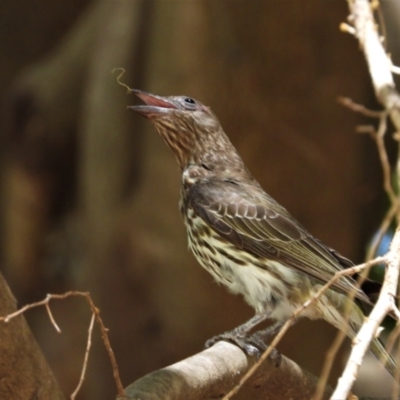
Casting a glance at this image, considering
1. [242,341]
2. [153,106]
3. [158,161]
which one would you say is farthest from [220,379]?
[158,161]

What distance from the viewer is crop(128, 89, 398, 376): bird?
8.04 feet

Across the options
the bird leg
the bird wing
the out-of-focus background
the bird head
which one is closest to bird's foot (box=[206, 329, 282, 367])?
the bird leg

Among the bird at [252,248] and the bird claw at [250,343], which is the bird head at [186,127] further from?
the bird claw at [250,343]

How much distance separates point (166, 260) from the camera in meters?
4.46

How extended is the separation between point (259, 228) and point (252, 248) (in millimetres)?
70

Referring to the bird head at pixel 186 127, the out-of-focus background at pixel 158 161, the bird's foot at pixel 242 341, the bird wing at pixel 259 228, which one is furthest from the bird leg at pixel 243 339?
the out-of-focus background at pixel 158 161

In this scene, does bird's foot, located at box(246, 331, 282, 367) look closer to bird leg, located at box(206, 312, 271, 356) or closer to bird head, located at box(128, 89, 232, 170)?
bird leg, located at box(206, 312, 271, 356)

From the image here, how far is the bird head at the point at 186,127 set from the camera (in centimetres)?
255

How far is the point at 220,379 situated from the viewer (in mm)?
2057

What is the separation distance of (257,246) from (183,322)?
203 cm

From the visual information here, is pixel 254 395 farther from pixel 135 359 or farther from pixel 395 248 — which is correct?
pixel 135 359

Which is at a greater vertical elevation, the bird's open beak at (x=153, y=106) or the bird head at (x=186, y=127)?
the bird's open beak at (x=153, y=106)

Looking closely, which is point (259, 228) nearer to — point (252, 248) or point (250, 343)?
point (252, 248)

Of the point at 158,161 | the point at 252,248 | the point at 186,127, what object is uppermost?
the point at 186,127
